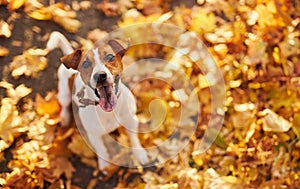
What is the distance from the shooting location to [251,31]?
324 cm

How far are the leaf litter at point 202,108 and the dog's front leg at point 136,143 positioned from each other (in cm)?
4


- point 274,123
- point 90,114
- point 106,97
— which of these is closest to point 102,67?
point 106,97

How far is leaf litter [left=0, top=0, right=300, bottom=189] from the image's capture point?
2971 mm

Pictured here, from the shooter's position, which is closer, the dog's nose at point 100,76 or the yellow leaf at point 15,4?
the dog's nose at point 100,76

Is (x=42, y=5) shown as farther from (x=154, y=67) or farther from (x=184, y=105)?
(x=184, y=105)

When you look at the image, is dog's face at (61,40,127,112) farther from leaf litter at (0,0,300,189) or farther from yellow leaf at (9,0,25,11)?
yellow leaf at (9,0,25,11)

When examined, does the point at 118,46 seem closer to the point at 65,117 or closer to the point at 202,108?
the point at 65,117

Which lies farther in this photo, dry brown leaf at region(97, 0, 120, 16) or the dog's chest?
dry brown leaf at region(97, 0, 120, 16)

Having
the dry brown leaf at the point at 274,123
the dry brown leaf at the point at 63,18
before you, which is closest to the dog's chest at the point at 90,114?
the dry brown leaf at the point at 63,18

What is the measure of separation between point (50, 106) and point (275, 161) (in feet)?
3.69

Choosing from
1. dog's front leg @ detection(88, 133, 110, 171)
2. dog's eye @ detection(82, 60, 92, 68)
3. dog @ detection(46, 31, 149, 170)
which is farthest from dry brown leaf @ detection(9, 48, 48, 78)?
dog's eye @ detection(82, 60, 92, 68)

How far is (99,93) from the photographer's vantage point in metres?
2.60

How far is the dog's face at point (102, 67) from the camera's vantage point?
254 centimetres

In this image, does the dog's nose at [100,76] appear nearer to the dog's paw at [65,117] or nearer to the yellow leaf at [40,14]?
the dog's paw at [65,117]
